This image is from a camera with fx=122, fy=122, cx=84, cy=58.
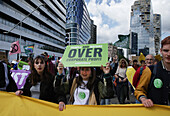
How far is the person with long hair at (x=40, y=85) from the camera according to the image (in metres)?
2.17

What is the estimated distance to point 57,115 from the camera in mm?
1800

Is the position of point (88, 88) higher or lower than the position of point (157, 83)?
lower

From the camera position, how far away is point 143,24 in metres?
66.0

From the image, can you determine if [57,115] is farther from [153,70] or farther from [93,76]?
[153,70]

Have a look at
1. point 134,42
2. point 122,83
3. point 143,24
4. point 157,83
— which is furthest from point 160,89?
point 143,24

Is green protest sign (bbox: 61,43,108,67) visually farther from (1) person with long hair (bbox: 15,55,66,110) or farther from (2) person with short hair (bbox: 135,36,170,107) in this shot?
(2) person with short hair (bbox: 135,36,170,107)

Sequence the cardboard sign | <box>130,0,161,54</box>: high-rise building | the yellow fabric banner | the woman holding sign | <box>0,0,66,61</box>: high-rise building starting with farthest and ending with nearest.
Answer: <box>130,0,161,54</box>: high-rise building < <box>0,0,66,61</box>: high-rise building < the cardboard sign < the woman holding sign < the yellow fabric banner

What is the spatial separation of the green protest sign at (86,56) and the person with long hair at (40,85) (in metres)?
0.50

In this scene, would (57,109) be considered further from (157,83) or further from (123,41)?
(123,41)

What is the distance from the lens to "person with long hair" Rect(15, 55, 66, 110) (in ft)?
7.11

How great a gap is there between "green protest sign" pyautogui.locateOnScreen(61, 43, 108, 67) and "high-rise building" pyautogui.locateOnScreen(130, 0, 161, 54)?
6604 centimetres

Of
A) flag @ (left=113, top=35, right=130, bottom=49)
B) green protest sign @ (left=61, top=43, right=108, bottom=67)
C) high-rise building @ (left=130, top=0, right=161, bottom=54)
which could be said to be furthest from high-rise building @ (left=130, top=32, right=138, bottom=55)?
green protest sign @ (left=61, top=43, right=108, bottom=67)

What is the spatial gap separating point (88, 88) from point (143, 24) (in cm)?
7370

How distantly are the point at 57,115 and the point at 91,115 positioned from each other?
504 mm
